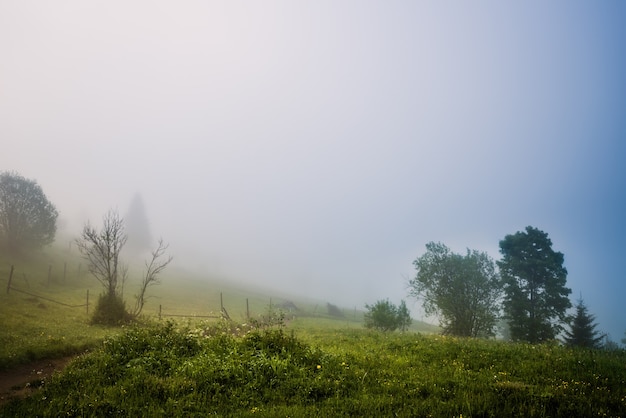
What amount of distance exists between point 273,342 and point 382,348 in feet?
21.1

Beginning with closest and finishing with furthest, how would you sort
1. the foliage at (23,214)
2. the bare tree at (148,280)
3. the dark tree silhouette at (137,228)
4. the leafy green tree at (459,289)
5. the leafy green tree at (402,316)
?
the bare tree at (148,280) < the leafy green tree at (459,289) < the leafy green tree at (402,316) < the foliage at (23,214) < the dark tree silhouette at (137,228)

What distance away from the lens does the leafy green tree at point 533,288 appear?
3647cm

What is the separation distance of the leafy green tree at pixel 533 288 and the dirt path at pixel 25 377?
43.2 m

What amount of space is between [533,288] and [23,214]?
81881 mm

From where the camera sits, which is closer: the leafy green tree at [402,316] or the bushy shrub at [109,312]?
the bushy shrub at [109,312]

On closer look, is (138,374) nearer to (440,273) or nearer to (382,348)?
(382,348)

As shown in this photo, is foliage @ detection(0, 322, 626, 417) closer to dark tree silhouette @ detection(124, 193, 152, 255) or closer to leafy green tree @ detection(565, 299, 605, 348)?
leafy green tree @ detection(565, 299, 605, 348)

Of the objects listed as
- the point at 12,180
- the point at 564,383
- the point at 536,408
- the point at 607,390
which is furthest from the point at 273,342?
the point at 12,180

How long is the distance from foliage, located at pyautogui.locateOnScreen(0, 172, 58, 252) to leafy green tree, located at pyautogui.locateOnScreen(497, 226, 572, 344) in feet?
252

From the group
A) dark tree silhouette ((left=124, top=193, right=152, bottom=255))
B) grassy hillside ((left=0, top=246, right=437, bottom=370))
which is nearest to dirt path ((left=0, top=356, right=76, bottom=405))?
grassy hillside ((left=0, top=246, right=437, bottom=370))

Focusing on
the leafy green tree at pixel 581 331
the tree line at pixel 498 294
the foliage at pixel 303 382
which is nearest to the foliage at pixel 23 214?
the tree line at pixel 498 294

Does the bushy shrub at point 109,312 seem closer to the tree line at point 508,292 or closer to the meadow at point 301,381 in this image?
the meadow at point 301,381

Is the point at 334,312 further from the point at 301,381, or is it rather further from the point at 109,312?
the point at 301,381

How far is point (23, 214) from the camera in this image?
54.6 meters
